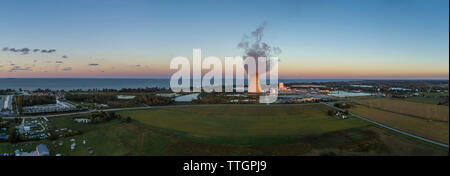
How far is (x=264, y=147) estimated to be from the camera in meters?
10.2

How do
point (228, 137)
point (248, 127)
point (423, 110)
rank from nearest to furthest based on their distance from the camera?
point (423, 110) → point (228, 137) → point (248, 127)

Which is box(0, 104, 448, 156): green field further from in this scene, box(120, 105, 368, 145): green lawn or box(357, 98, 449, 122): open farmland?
box(357, 98, 449, 122): open farmland

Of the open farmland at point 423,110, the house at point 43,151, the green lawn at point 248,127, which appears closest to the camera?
the open farmland at point 423,110

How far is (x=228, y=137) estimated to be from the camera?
40.2ft

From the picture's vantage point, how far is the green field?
377 inches

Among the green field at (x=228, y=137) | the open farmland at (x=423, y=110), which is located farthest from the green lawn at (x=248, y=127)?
the open farmland at (x=423, y=110)

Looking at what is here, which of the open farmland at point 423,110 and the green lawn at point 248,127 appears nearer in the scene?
the open farmland at point 423,110

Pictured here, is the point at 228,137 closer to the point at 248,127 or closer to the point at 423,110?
the point at 248,127

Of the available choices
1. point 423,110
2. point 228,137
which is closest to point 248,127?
point 228,137

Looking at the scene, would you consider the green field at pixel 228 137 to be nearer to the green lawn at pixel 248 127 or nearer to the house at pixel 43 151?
the green lawn at pixel 248 127

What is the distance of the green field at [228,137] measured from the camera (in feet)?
31.4
